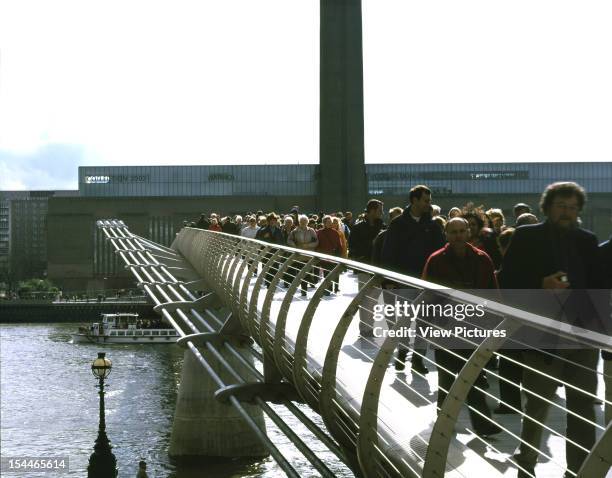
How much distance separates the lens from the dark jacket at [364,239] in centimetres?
1115

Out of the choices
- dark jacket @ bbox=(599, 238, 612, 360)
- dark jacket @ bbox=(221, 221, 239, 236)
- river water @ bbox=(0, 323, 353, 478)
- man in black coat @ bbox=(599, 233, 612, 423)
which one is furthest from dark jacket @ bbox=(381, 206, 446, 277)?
dark jacket @ bbox=(221, 221, 239, 236)

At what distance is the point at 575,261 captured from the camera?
4539 mm

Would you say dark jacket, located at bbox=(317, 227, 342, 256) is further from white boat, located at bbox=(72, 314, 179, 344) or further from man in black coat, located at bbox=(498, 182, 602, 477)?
white boat, located at bbox=(72, 314, 179, 344)

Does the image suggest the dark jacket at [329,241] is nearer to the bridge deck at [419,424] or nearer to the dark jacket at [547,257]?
the bridge deck at [419,424]

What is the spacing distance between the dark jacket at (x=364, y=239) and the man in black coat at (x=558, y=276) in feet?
20.9

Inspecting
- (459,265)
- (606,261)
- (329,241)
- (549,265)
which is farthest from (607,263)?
(329,241)

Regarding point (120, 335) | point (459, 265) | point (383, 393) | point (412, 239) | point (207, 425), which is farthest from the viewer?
point (120, 335)

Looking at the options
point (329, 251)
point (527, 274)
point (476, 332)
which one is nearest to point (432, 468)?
point (476, 332)

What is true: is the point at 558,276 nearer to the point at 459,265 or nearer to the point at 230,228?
the point at 459,265

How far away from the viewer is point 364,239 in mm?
11281

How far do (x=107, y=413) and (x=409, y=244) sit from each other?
24.0 metres

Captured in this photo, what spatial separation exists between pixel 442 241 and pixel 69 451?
19.7 meters

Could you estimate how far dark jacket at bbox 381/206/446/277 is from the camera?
7.37 meters

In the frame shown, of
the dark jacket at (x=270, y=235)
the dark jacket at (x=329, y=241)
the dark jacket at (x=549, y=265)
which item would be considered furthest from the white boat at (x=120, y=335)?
the dark jacket at (x=549, y=265)
